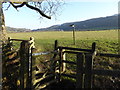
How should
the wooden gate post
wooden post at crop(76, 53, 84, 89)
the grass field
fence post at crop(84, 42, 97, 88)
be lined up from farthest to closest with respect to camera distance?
the grass field → the wooden gate post → wooden post at crop(76, 53, 84, 89) → fence post at crop(84, 42, 97, 88)

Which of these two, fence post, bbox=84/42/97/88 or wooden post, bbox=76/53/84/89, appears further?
wooden post, bbox=76/53/84/89

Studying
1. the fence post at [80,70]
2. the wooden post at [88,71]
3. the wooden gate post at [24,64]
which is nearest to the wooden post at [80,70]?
the fence post at [80,70]

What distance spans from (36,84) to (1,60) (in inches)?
68.4

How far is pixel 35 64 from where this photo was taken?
6.30m

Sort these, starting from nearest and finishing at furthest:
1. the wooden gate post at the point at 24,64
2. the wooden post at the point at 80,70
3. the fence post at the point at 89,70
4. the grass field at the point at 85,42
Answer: the fence post at the point at 89,70
the wooden post at the point at 80,70
the wooden gate post at the point at 24,64
the grass field at the point at 85,42

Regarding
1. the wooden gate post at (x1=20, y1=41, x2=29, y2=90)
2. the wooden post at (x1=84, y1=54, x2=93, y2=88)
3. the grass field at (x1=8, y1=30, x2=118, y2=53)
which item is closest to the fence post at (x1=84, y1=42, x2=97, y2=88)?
the wooden post at (x1=84, y1=54, x2=93, y2=88)

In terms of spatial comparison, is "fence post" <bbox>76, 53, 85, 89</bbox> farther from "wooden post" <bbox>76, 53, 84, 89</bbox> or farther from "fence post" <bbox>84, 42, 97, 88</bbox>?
"fence post" <bbox>84, 42, 97, 88</bbox>

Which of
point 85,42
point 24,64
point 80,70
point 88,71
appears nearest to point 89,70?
point 88,71

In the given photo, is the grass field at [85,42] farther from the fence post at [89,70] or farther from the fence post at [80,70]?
the fence post at [89,70]

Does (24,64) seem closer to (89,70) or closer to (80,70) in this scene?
(80,70)

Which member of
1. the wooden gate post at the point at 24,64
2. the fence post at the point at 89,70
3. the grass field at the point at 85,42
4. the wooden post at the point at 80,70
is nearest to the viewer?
the fence post at the point at 89,70

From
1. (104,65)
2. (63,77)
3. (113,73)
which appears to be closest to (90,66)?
(113,73)

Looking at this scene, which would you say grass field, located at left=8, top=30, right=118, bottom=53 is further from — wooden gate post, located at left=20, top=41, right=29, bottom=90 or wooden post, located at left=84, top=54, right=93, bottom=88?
wooden post, located at left=84, top=54, right=93, bottom=88

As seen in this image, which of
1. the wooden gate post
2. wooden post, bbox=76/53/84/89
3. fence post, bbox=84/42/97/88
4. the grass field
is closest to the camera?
fence post, bbox=84/42/97/88
